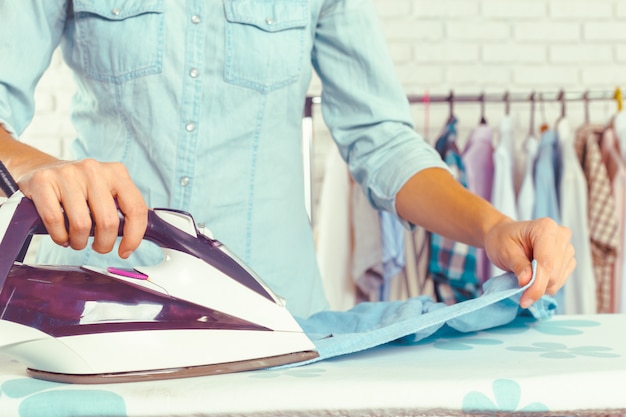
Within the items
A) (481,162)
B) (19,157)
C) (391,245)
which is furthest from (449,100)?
(19,157)

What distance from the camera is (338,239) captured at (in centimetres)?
204

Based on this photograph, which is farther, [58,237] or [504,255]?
[504,255]

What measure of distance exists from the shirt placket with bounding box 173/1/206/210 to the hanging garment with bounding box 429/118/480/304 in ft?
3.55

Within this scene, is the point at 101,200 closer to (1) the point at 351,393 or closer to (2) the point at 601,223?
(1) the point at 351,393

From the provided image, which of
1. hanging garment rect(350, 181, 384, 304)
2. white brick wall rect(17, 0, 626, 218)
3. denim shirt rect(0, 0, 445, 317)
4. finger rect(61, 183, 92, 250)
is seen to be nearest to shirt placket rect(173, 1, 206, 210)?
denim shirt rect(0, 0, 445, 317)

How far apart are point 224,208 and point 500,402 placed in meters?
0.55

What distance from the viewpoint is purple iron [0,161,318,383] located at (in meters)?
0.61

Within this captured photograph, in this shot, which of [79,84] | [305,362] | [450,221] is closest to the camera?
[305,362]

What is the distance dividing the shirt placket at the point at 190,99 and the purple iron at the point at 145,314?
0.32 meters

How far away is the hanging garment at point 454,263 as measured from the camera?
1954 millimetres

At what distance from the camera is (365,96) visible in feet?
3.55

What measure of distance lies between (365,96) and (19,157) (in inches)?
20.3

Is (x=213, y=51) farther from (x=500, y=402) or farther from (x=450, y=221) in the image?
(x=500, y=402)

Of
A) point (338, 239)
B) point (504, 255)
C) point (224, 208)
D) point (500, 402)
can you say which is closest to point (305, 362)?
point (500, 402)
